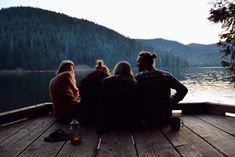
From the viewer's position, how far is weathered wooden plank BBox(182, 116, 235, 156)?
4242mm

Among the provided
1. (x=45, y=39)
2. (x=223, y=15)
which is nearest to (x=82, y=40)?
(x=45, y=39)

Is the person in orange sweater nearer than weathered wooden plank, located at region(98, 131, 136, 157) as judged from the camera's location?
No

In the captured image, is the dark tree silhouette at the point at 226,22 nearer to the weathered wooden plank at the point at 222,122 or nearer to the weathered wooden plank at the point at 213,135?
the weathered wooden plank at the point at 222,122

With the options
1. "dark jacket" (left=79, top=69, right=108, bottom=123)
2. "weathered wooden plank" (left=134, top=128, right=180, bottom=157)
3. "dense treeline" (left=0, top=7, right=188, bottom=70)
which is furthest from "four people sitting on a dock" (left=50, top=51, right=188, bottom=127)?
"dense treeline" (left=0, top=7, right=188, bottom=70)

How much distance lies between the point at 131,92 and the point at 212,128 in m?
1.64

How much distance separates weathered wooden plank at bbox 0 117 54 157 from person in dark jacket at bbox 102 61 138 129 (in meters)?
1.31

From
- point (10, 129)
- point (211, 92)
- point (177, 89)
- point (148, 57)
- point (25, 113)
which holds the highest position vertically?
point (148, 57)

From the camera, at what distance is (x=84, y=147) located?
4.48m

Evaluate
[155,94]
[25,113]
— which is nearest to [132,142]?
[155,94]

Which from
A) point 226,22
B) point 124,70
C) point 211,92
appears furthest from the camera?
point 211,92

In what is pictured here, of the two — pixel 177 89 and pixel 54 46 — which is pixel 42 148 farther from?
pixel 54 46

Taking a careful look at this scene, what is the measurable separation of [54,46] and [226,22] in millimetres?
142578

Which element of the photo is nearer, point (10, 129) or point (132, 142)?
point (132, 142)

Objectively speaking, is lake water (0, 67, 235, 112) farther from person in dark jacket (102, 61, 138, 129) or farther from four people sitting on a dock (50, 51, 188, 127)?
person in dark jacket (102, 61, 138, 129)
